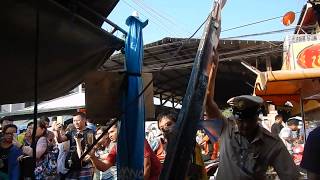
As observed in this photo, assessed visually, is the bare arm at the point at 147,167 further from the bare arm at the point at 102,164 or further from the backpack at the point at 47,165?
the backpack at the point at 47,165

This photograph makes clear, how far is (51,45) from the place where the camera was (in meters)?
2.96

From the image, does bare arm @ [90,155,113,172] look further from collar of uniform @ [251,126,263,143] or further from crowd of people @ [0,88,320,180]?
collar of uniform @ [251,126,263,143]

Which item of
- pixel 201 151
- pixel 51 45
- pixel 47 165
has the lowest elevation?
pixel 47 165

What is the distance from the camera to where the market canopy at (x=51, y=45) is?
251cm

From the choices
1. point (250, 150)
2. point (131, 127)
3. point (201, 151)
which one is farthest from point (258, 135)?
point (201, 151)

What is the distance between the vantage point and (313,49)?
10.5m

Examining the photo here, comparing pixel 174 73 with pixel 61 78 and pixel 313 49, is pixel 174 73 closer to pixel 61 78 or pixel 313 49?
pixel 313 49

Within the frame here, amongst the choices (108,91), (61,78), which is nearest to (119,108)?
(108,91)

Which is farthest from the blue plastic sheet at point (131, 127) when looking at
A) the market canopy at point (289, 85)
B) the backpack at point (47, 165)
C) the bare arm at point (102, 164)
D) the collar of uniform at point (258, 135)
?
the market canopy at point (289, 85)

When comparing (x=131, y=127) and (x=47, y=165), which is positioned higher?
(x=131, y=127)

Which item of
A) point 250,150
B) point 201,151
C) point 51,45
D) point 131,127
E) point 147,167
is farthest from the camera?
point 201,151

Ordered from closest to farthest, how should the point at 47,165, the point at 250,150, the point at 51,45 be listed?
the point at 51,45, the point at 250,150, the point at 47,165

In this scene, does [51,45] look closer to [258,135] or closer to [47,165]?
[258,135]

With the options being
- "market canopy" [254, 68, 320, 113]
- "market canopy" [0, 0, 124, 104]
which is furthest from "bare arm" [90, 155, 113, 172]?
"market canopy" [254, 68, 320, 113]
